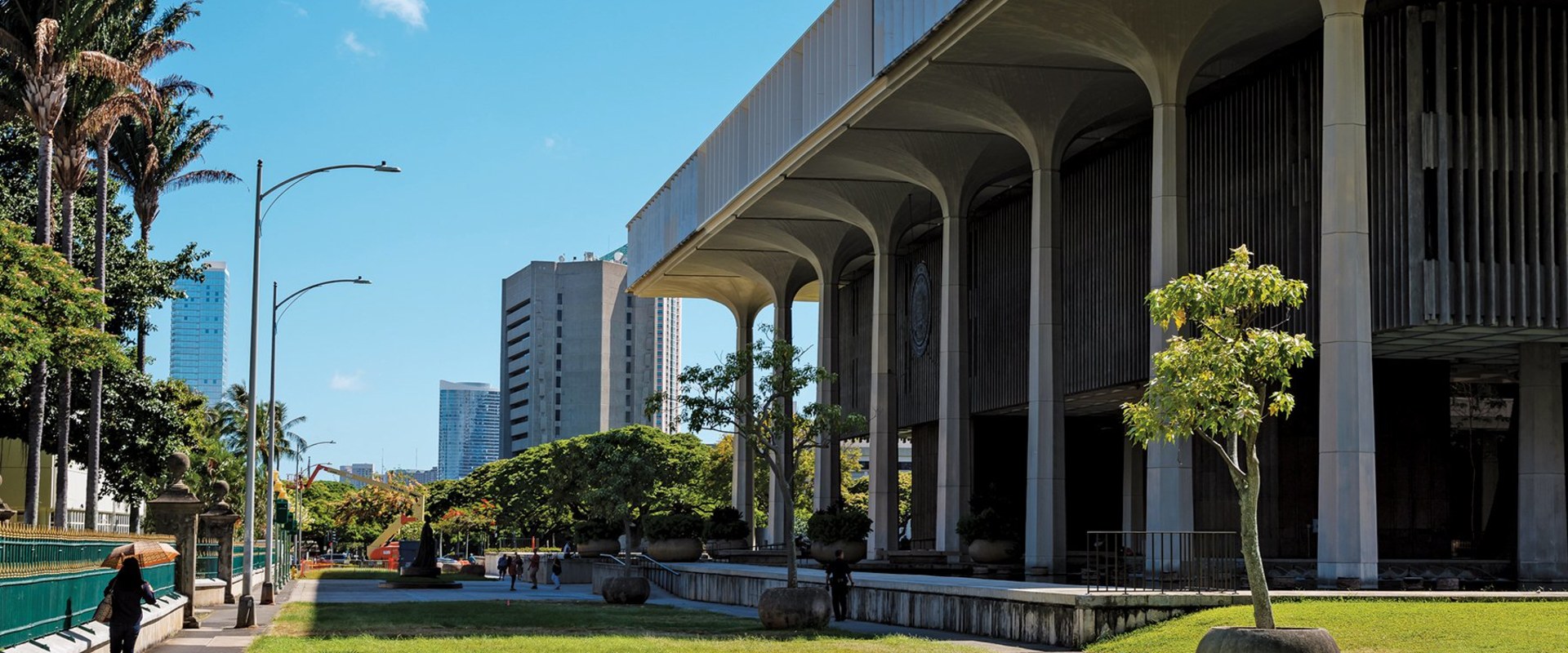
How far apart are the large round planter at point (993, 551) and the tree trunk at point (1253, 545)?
23.0 metres

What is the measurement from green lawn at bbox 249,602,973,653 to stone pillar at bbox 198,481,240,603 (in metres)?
3.52

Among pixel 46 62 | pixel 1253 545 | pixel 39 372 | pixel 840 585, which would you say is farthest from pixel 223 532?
pixel 1253 545

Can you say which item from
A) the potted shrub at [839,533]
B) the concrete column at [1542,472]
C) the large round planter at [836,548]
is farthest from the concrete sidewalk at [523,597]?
the concrete column at [1542,472]

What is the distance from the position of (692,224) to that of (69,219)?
84.9ft

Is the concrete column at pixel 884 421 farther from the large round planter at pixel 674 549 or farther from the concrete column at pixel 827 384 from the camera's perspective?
the large round planter at pixel 674 549

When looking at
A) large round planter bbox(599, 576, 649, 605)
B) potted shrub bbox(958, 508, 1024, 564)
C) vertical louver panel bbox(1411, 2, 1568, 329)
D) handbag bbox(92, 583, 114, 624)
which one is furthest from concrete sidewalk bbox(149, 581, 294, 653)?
vertical louver panel bbox(1411, 2, 1568, 329)

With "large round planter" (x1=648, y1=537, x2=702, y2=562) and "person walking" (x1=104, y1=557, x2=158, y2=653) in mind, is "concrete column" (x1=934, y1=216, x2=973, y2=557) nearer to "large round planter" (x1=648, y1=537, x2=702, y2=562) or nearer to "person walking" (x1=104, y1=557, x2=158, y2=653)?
"large round planter" (x1=648, y1=537, x2=702, y2=562)

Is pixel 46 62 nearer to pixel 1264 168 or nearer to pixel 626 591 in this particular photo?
pixel 626 591

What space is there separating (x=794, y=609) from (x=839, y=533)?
56.1ft

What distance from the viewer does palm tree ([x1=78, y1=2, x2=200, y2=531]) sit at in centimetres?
4231

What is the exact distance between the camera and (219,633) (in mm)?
30969

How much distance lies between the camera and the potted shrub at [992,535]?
1613 inches

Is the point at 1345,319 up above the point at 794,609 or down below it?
above

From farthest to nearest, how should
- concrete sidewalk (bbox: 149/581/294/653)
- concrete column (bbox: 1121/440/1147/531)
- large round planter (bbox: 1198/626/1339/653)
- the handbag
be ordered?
concrete column (bbox: 1121/440/1147/531), concrete sidewalk (bbox: 149/581/294/653), the handbag, large round planter (bbox: 1198/626/1339/653)
